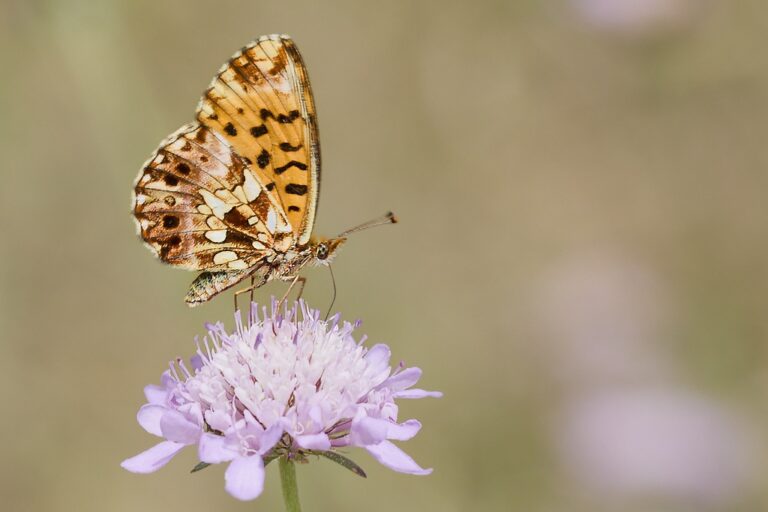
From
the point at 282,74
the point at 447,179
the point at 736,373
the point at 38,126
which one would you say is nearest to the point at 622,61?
the point at 447,179

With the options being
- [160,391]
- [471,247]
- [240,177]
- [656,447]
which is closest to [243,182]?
[240,177]

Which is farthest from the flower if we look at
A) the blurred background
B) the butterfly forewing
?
the blurred background

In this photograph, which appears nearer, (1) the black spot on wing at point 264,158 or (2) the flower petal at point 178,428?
(2) the flower petal at point 178,428

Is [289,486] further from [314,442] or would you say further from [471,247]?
[471,247]

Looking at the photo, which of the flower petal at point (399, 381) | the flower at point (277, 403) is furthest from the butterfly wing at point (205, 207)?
the flower petal at point (399, 381)

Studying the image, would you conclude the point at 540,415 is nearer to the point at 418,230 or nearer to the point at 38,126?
the point at 418,230

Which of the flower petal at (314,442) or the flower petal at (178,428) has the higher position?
the flower petal at (314,442)

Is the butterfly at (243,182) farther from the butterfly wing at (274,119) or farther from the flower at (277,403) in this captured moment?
the flower at (277,403)

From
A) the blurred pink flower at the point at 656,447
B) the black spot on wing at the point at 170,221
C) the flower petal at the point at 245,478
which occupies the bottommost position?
the flower petal at the point at 245,478
